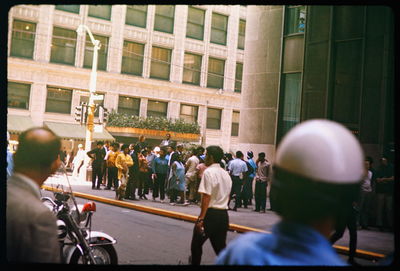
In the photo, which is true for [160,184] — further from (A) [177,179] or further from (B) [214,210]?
(B) [214,210]

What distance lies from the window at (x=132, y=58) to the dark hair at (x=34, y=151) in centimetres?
3144

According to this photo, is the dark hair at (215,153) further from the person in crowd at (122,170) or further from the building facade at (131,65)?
the building facade at (131,65)

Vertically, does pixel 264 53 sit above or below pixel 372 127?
above

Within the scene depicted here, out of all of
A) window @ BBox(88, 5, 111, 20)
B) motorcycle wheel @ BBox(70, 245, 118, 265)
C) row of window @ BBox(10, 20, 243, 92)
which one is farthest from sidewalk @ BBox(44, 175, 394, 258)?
window @ BBox(88, 5, 111, 20)

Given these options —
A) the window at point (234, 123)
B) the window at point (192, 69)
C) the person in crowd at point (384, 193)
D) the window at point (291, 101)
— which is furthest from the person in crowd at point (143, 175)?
the window at point (234, 123)

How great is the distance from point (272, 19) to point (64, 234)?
13.6 m

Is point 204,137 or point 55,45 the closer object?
point 55,45

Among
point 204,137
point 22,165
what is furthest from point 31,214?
point 204,137

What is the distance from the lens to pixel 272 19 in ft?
56.7

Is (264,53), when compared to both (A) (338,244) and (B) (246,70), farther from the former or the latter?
(A) (338,244)

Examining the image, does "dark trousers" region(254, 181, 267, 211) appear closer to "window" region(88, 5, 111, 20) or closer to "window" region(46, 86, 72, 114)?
"window" region(46, 86, 72, 114)

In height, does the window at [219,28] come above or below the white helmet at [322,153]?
above

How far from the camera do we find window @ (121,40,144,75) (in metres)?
33.6

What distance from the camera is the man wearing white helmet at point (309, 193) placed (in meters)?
1.45
